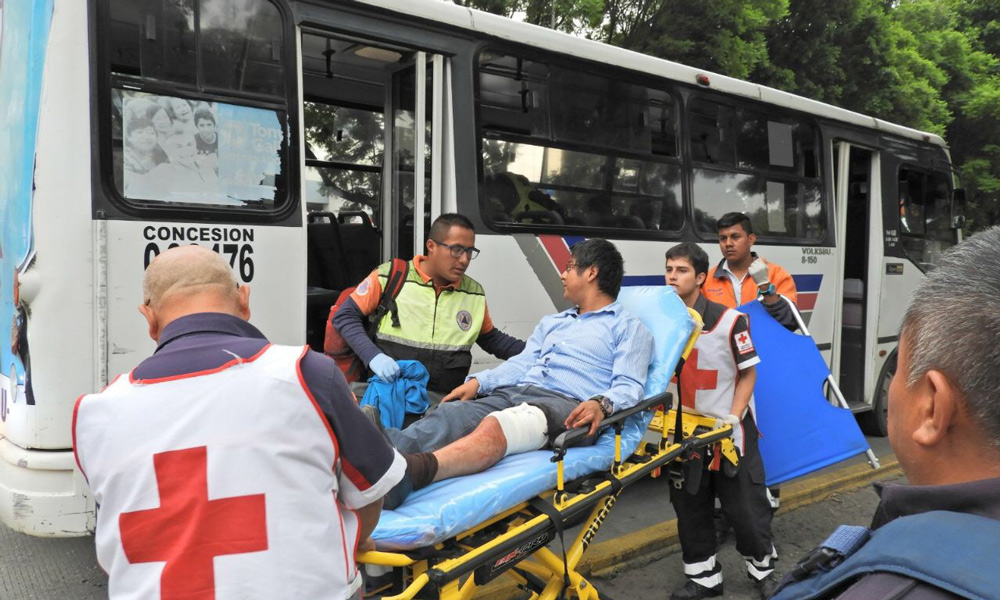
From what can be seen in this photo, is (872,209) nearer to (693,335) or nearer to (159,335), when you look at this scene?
(693,335)

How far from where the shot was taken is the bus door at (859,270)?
6719 millimetres

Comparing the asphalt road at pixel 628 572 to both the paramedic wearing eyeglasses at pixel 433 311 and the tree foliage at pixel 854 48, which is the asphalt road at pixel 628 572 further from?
the tree foliage at pixel 854 48

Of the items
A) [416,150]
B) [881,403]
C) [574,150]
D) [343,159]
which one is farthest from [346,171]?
[881,403]

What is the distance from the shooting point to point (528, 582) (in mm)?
3020

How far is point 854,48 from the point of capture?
1101cm

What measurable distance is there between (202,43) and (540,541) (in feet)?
8.34

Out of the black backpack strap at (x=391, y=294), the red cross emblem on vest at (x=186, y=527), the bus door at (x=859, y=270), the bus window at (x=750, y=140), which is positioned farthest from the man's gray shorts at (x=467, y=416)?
the bus door at (x=859, y=270)

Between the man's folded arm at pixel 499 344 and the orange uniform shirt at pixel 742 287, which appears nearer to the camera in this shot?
the man's folded arm at pixel 499 344

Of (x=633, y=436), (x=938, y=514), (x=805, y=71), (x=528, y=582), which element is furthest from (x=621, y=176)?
(x=805, y=71)

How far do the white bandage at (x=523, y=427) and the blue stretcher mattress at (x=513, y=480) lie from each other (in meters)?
0.04

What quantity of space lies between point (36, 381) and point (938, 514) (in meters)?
3.16

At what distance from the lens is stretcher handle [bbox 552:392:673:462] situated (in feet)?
8.93

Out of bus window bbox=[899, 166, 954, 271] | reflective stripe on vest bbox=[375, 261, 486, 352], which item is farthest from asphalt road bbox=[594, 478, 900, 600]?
bus window bbox=[899, 166, 954, 271]

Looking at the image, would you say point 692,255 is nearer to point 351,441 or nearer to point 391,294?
point 391,294
